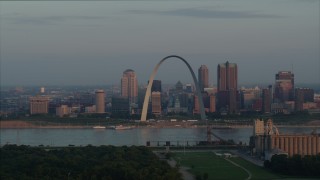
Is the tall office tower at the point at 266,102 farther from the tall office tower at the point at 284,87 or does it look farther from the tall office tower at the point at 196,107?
the tall office tower at the point at 284,87

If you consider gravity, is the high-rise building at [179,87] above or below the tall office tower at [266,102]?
above

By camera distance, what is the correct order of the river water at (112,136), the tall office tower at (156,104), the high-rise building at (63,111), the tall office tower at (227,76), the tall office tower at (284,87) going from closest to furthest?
the river water at (112,136) → the high-rise building at (63,111) → the tall office tower at (156,104) → the tall office tower at (284,87) → the tall office tower at (227,76)

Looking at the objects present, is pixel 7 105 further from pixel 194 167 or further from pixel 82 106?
pixel 194 167

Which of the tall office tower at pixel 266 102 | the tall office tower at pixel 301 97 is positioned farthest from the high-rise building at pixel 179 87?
the tall office tower at pixel 266 102

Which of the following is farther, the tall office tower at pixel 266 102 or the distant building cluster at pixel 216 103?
the distant building cluster at pixel 216 103

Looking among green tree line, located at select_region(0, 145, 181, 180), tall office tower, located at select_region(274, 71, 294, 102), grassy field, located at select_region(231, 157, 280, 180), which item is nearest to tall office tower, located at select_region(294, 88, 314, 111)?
tall office tower, located at select_region(274, 71, 294, 102)

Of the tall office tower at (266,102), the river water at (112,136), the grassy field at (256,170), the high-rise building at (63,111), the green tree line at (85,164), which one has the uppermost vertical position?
the tall office tower at (266,102)

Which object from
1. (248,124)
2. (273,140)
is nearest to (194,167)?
(273,140)

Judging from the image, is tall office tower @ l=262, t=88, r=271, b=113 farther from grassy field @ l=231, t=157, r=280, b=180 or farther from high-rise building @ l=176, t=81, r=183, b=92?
grassy field @ l=231, t=157, r=280, b=180
